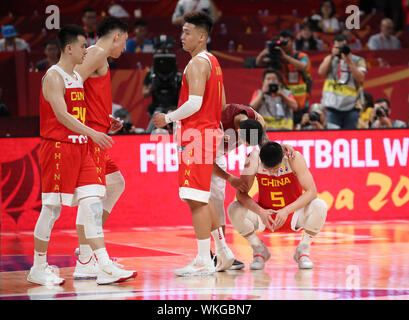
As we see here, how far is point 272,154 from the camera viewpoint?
20.6ft

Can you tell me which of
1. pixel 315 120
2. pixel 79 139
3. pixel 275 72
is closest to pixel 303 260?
pixel 79 139

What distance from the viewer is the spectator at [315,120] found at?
10406mm

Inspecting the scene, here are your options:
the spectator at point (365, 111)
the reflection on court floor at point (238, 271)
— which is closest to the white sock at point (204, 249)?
the reflection on court floor at point (238, 271)

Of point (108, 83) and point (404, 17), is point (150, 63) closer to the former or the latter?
point (108, 83)

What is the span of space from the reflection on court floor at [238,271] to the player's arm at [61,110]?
112 cm

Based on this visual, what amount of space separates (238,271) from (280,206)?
2.23 ft

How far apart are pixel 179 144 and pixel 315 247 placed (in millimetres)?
2196

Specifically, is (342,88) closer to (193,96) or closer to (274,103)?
(274,103)

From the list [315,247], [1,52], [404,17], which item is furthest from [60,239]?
[404,17]

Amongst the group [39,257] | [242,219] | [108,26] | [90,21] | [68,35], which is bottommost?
[39,257]

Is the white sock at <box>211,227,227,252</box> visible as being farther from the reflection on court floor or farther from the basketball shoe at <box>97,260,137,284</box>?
the basketball shoe at <box>97,260,137,284</box>

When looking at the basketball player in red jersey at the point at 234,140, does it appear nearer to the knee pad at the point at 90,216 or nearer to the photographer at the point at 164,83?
the knee pad at the point at 90,216

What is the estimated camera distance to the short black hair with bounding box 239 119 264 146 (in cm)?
651

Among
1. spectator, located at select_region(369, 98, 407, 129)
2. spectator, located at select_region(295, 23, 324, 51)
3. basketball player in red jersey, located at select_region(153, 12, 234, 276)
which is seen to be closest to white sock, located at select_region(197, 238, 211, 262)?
basketball player in red jersey, located at select_region(153, 12, 234, 276)
